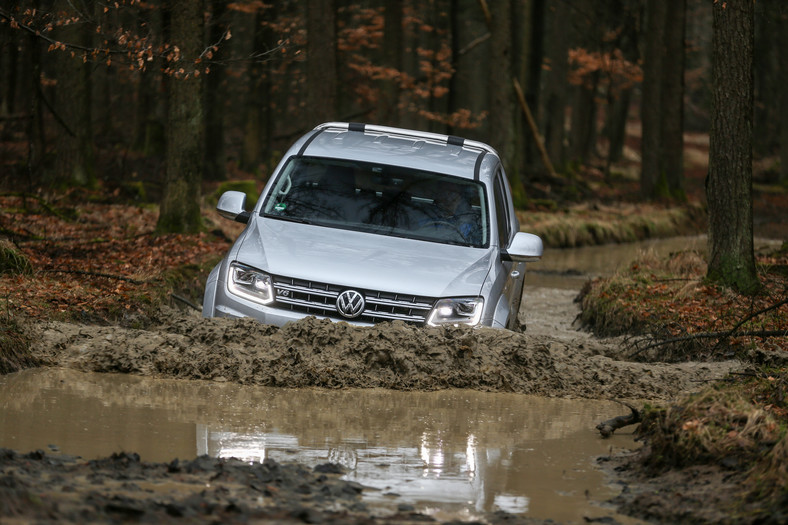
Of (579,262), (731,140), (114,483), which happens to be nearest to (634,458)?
(114,483)

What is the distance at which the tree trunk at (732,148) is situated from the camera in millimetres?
11883

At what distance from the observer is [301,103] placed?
115 feet

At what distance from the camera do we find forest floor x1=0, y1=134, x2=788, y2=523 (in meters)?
4.70

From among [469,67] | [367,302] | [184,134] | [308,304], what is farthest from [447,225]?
[469,67]

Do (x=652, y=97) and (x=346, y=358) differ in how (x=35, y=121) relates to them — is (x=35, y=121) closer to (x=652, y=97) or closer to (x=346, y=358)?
(x=346, y=358)

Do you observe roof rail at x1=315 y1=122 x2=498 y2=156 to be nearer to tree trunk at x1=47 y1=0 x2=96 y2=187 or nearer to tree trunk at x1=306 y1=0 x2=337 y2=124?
tree trunk at x1=47 y1=0 x2=96 y2=187

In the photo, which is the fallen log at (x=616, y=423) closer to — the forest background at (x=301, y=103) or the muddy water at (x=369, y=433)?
the muddy water at (x=369, y=433)

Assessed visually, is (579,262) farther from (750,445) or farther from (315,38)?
(750,445)

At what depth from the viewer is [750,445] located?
5406 mm

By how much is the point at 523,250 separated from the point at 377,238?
124 centimetres

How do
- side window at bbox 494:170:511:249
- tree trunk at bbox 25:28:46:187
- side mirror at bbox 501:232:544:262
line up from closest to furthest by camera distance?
side mirror at bbox 501:232:544:262 → side window at bbox 494:170:511:249 → tree trunk at bbox 25:28:46:187

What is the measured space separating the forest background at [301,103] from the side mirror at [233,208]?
1953 mm

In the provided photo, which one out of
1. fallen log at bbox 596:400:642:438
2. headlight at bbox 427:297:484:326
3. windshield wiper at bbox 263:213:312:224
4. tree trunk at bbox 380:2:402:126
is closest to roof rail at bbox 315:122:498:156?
windshield wiper at bbox 263:213:312:224

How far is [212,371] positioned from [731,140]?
7.13 metres
